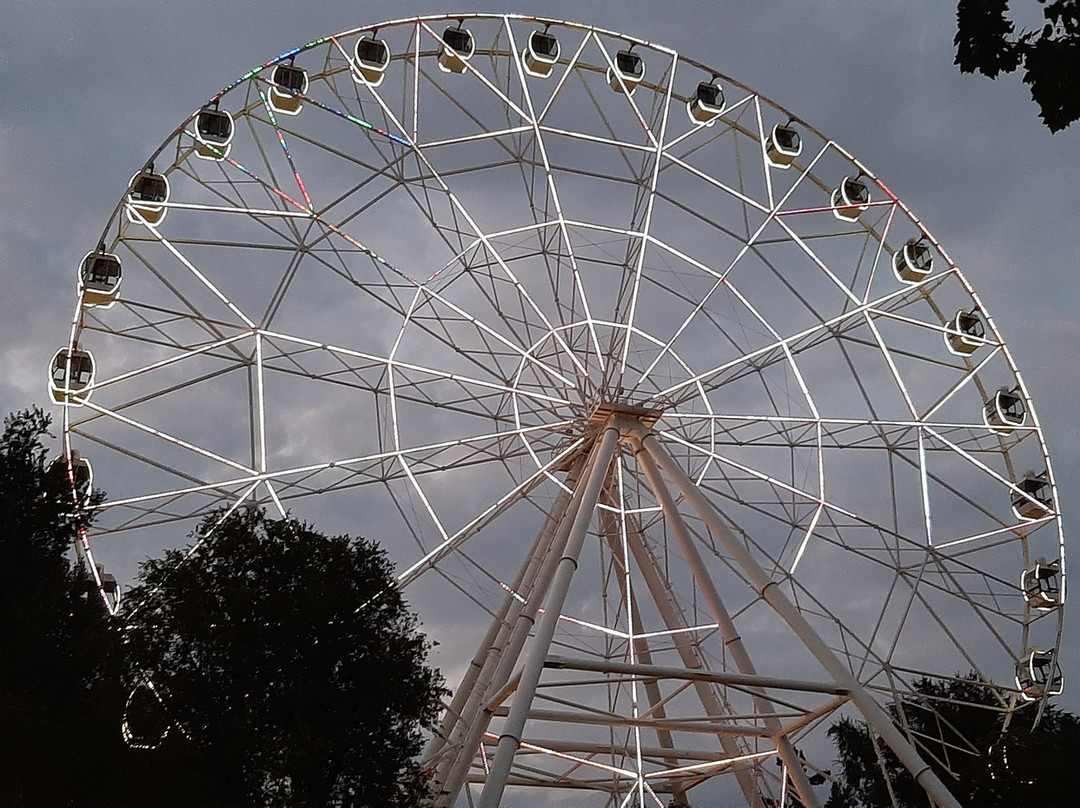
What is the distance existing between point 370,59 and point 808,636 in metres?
14.5

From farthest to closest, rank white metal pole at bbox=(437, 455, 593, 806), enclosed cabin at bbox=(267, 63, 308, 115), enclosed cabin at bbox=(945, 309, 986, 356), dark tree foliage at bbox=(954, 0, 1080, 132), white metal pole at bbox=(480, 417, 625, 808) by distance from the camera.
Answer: enclosed cabin at bbox=(945, 309, 986, 356), enclosed cabin at bbox=(267, 63, 308, 115), white metal pole at bbox=(437, 455, 593, 806), white metal pole at bbox=(480, 417, 625, 808), dark tree foliage at bbox=(954, 0, 1080, 132)

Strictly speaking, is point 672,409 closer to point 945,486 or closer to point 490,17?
point 945,486

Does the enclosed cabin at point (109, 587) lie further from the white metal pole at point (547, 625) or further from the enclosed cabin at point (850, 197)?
the enclosed cabin at point (850, 197)

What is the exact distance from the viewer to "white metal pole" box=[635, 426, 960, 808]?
1856 cm

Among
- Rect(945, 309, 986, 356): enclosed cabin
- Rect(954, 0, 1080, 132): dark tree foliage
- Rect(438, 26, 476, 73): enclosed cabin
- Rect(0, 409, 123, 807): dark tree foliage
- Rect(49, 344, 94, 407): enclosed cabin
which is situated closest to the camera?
Rect(954, 0, 1080, 132): dark tree foliage

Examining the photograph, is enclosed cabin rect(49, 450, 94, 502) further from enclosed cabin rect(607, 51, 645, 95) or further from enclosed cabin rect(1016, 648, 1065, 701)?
enclosed cabin rect(1016, 648, 1065, 701)

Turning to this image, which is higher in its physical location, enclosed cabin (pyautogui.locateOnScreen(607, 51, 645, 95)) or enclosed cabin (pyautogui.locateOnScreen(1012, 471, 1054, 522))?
enclosed cabin (pyautogui.locateOnScreen(607, 51, 645, 95))

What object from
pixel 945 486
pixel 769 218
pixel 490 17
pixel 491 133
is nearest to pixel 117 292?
pixel 491 133

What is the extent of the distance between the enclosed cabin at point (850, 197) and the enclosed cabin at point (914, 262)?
1.33m

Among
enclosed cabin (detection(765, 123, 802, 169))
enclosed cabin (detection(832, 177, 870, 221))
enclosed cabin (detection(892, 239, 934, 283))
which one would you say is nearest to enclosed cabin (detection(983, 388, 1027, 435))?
enclosed cabin (detection(892, 239, 934, 283))

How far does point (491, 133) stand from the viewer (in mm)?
25797

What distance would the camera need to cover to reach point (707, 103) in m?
27.5

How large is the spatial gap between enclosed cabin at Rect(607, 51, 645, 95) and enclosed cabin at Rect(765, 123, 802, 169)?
3182 millimetres

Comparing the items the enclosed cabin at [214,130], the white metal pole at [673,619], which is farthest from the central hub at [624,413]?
the enclosed cabin at [214,130]
